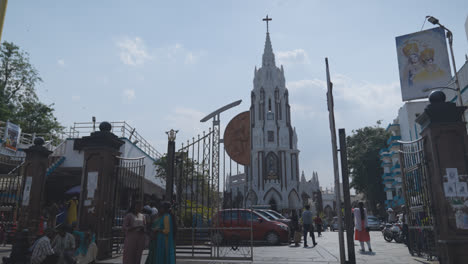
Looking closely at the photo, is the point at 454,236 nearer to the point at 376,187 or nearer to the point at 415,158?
the point at 415,158

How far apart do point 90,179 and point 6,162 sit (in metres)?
14.6

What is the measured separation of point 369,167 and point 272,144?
1582cm

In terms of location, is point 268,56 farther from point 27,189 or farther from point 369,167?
point 27,189

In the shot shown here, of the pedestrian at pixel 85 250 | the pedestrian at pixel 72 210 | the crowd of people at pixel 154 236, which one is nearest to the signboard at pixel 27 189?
the pedestrian at pixel 72 210

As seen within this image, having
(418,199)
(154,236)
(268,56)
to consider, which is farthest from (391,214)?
(268,56)

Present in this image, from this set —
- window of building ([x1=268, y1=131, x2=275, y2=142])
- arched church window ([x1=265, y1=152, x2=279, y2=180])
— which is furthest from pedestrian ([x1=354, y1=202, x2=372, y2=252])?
window of building ([x1=268, y1=131, x2=275, y2=142])

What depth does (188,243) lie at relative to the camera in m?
11.7

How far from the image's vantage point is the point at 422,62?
82.2 ft

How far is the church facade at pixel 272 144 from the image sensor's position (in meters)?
51.2

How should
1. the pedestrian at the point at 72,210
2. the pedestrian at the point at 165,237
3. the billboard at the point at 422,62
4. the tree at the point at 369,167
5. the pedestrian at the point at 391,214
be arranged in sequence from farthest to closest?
the tree at the point at 369,167, the billboard at the point at 422,62, the pedestrian at the point at 391,214, the pedestrian at the point at 72,210, the pedestrian at the point at 165,237

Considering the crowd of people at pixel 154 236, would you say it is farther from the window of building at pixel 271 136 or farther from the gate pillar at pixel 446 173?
the window of building at pixel 271 136

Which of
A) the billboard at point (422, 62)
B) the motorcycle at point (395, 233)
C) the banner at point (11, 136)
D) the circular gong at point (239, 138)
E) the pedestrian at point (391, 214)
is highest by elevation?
the billboard at point (422, 62)

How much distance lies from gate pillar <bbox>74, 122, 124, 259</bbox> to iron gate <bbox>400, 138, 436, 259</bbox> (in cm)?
701

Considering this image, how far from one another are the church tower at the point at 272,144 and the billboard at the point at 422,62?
92.5 ft
